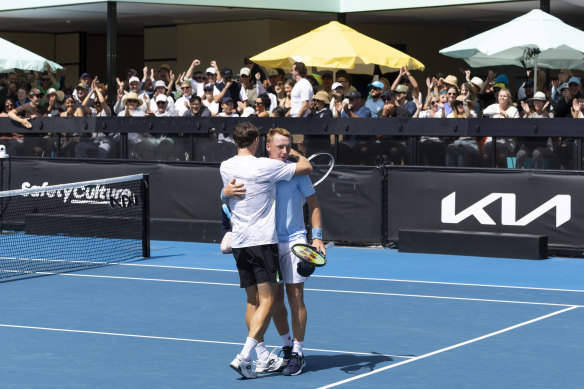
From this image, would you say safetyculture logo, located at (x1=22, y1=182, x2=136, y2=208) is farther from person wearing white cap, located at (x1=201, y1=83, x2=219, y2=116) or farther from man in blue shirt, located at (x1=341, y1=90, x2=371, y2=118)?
man in blue shirt, located at (x1=341, y1=90, x2=371, y2=118)

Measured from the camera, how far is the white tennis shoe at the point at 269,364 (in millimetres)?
8898

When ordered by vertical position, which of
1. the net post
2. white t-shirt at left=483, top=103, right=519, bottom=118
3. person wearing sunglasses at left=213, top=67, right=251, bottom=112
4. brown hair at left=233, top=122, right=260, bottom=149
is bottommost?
the net post

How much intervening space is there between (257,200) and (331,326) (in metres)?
2.71

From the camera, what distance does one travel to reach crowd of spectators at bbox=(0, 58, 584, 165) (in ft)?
58.1

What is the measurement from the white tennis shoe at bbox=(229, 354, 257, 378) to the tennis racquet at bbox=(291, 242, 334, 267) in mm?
842

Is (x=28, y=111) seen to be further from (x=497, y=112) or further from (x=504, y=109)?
(x=504, y=109)

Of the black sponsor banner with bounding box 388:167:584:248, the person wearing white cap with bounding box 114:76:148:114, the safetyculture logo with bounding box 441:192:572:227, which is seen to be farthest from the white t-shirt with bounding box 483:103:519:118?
the person wearing white cap with bounding box 114:76:148:114

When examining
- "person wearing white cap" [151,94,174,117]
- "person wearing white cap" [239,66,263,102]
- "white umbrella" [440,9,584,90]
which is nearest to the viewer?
"white umbrella" [440,9,584,90]

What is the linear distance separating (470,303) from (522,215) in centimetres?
452

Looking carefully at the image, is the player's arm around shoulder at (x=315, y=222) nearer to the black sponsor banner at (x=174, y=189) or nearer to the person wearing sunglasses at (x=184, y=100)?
the black sponsor banner at (x=174, y=189)

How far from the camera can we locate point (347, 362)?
9.38 meters

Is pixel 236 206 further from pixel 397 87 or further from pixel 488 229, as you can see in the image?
pixel 397 87

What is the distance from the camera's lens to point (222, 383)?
8.55 m

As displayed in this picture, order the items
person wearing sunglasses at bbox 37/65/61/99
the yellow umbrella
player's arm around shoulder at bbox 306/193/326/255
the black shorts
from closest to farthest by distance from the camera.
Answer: the black shorts < player's arm around shoulder at bbox 306/193/326/255 < the yellow umbrella < person wearing sunglasses at bbox 37/65/61/99
